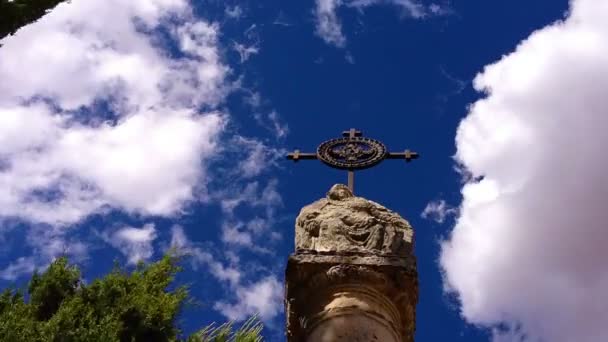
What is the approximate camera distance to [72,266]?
10.3 meters

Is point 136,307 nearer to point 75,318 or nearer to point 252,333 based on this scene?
point 75,318

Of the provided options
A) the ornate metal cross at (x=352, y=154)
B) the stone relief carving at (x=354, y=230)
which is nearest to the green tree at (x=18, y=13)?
the ornate metal cross at (x=352, y=154)

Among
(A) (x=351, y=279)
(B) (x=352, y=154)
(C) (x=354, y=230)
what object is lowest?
(A) (x=351, y=279)

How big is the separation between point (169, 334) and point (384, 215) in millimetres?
5363

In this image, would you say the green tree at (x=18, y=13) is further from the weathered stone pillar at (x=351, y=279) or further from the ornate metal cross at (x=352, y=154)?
the weathered stone pillar at (x=351, y=279)

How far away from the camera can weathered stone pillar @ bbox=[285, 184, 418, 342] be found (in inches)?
198

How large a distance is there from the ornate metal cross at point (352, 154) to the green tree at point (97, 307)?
348cm

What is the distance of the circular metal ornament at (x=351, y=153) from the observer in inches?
289

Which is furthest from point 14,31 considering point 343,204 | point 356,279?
point 356,279

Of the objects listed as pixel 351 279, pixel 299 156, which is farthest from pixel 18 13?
pixel 351 279

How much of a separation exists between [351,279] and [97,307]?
5630mm

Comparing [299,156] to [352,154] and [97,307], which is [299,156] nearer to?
[352,154]

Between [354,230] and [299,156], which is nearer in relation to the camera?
[354,230]

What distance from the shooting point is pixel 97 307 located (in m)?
9.67
